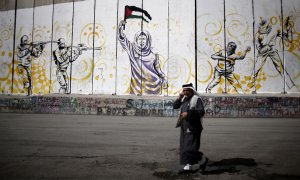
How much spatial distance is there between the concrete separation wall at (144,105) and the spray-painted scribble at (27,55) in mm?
1364

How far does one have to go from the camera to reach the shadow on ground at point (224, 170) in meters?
3.41

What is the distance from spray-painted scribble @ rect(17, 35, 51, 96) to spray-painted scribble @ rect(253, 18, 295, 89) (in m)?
13.5

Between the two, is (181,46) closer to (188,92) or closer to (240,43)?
(240,43)

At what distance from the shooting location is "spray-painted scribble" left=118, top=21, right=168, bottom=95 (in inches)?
557

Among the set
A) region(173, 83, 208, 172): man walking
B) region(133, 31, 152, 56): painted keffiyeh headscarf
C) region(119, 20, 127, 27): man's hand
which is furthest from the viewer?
region(119, 20, 127, 27): man's hand

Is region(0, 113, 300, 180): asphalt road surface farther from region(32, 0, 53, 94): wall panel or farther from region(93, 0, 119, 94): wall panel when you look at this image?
region(32, 0, 53, 94): wall panel

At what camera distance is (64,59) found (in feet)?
50.2

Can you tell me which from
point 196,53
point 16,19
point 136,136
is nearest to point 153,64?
point 196,53

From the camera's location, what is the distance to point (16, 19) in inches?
648

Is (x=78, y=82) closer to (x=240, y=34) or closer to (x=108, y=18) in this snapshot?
(x=108, y=18)

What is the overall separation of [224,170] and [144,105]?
9462 mm

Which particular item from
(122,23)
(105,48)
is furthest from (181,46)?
(105,48)

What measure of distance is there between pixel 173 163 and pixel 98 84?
1135cm

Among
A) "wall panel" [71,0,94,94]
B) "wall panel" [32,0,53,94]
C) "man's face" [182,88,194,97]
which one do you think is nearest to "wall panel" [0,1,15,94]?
"wall panel" [32,0,53,94]
